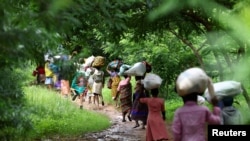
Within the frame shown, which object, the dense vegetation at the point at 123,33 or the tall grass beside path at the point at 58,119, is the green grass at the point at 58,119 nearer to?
the tall grass beside path at the point at 58,119

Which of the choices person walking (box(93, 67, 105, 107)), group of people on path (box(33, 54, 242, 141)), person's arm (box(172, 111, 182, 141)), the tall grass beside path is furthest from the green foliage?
person walking (box(93, 67, 105, 107))

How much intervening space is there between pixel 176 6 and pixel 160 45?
40.7ft

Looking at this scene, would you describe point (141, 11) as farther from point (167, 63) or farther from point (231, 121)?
point (167, 63)

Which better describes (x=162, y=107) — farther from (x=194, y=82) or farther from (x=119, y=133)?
(x=194, y=82)

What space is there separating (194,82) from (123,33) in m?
4.68

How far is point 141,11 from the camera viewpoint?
26.2ft

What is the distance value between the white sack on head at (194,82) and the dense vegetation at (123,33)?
132mm

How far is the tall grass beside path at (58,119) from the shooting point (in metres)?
9.73

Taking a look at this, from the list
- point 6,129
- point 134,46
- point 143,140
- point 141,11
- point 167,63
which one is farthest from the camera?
point 134,46

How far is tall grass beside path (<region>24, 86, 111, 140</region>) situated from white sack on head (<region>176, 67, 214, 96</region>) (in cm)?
489

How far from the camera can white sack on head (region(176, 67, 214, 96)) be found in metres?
3.97

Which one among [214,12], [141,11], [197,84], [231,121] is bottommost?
[231,121]

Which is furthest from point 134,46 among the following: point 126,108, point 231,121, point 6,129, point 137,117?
point 231,121

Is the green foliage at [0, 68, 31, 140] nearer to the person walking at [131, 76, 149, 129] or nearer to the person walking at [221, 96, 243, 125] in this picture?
the person walking at [221, 96, 243, 125]
